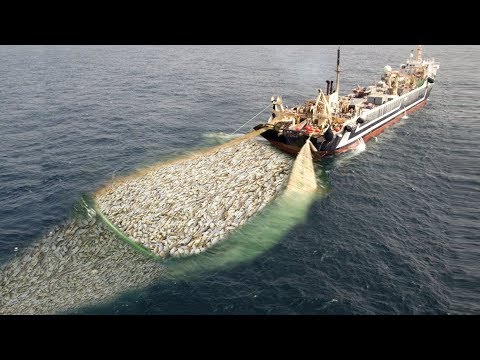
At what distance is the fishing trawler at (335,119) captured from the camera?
59438mm

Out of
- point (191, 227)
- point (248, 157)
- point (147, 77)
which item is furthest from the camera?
point (147, 77)

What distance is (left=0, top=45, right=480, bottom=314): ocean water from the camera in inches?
1278

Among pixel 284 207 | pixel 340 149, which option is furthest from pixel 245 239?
pixel 340 149

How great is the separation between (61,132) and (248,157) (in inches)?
1573

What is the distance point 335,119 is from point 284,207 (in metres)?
27.0

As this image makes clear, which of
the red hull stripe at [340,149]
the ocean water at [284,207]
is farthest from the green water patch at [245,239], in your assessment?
the red hull stripe at [340,149]

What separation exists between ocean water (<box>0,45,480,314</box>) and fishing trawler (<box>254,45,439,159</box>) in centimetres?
290

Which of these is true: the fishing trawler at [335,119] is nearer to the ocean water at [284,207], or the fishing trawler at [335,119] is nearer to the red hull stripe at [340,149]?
the red hull stripe at [340,149]

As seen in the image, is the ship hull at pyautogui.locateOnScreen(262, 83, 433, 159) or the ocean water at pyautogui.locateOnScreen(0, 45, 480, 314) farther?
the ship hull at pyautogui.locateOnScreen(262, 83, 433, 159)

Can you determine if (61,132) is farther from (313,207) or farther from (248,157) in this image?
(313,207)

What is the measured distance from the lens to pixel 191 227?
40.3 m

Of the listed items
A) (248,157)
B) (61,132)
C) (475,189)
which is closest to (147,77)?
(61,132)

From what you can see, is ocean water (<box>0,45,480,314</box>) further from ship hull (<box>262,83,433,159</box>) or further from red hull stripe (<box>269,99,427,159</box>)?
ship hull (<box>262,83,433,159</box>)

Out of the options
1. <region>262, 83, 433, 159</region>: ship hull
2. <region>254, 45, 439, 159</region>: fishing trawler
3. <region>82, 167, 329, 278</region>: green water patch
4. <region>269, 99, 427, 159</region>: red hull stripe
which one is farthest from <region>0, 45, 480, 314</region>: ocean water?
<region>254, 45, 439, 159</region>: fishing trawler
